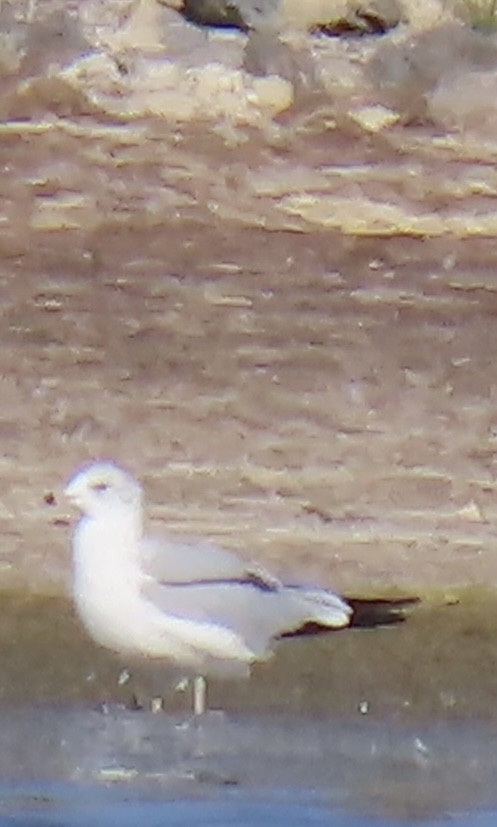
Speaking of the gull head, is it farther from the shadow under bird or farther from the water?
the water

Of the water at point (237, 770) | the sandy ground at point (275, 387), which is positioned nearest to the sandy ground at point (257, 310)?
the sandy ground at point (275, 387)

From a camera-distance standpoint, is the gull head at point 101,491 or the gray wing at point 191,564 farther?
the gull head at point 101,491

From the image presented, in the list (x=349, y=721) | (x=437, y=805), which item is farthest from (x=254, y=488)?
(x=437, y=805)

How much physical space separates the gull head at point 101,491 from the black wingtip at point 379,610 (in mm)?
496

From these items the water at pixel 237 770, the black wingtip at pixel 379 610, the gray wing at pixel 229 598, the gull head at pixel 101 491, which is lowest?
the water at pixel 237 770

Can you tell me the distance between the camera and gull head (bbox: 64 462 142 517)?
4980 mm

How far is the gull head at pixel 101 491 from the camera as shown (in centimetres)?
498

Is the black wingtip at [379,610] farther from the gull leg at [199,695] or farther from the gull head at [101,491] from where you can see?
the gull head at [101,491]

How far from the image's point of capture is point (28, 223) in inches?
204

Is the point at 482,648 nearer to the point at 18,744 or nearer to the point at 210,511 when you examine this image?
the point at 210,511

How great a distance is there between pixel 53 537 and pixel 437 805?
60.4 inches

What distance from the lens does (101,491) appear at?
16.4ft

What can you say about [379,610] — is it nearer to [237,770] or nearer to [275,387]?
[275,387]

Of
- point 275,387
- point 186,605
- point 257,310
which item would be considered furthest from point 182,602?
point 257,310
